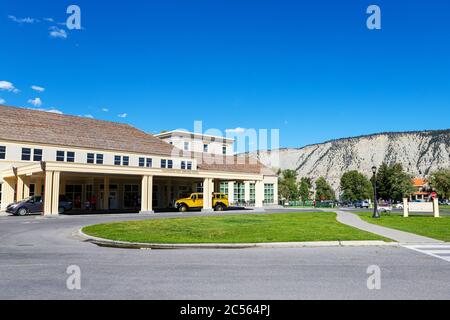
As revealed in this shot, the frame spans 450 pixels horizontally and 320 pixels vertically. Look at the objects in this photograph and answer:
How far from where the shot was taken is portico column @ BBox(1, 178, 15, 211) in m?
36.8

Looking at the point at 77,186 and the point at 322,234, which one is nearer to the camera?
the point at 322,234

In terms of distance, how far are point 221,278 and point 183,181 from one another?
143 feet

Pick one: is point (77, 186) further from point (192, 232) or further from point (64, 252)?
point (64, 252)

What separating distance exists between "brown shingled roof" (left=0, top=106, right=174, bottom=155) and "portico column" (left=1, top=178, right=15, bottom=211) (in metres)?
4.26

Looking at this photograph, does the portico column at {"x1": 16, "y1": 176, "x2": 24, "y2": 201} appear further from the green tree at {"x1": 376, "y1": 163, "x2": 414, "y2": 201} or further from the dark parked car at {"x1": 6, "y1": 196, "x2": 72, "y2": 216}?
the green tree at {"x1": 376, "y1": 163, "x2": 414, "y2": 201}

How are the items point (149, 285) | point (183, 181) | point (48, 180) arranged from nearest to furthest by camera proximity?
point (149, 285) < point (48, 180) < point (183, 181)

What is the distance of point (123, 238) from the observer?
49.9 ft

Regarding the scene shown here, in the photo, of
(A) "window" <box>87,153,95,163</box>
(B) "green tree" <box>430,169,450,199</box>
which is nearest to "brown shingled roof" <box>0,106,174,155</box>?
(A) "window" <box>87,153,95,163</box>

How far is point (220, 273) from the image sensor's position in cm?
873

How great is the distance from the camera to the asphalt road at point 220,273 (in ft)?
22.6

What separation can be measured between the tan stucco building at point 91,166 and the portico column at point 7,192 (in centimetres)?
9

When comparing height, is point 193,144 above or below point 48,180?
above

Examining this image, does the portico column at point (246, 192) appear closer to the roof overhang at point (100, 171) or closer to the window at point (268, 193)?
the window at point (268, 193)
